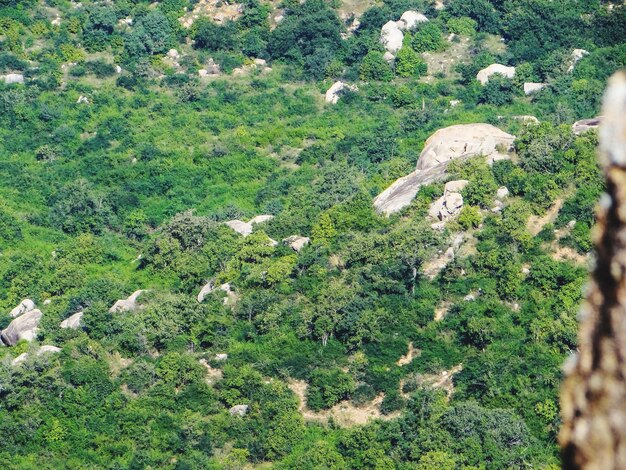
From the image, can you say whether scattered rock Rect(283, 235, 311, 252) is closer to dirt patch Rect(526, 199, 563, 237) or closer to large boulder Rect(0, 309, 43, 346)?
dirt patch Rect(526, 199, 563, 237)

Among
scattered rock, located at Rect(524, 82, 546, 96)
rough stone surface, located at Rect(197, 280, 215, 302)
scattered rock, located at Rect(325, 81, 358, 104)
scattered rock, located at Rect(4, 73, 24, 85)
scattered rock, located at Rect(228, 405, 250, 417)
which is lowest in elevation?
scattered rock, located at Rect(325, 81, 358, 104)

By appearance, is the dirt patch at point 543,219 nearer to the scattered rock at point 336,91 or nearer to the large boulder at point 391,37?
the scattered rock at point 336,91

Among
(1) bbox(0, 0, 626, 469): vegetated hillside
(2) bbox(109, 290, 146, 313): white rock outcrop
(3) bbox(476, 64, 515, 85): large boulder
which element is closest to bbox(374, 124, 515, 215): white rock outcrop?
(1) bbox(0, 0, 626, 469): vegetated hillside

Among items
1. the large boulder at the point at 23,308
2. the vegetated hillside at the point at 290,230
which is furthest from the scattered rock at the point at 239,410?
the large boulder at the point at 23,308

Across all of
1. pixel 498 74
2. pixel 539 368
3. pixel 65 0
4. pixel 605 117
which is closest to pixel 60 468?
pixel 539 368

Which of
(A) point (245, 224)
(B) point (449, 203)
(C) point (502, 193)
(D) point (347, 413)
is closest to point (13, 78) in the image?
(A) point (245, 224)

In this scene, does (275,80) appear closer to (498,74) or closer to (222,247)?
(498,74)

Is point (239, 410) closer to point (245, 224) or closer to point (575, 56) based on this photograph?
point (245, 224)
